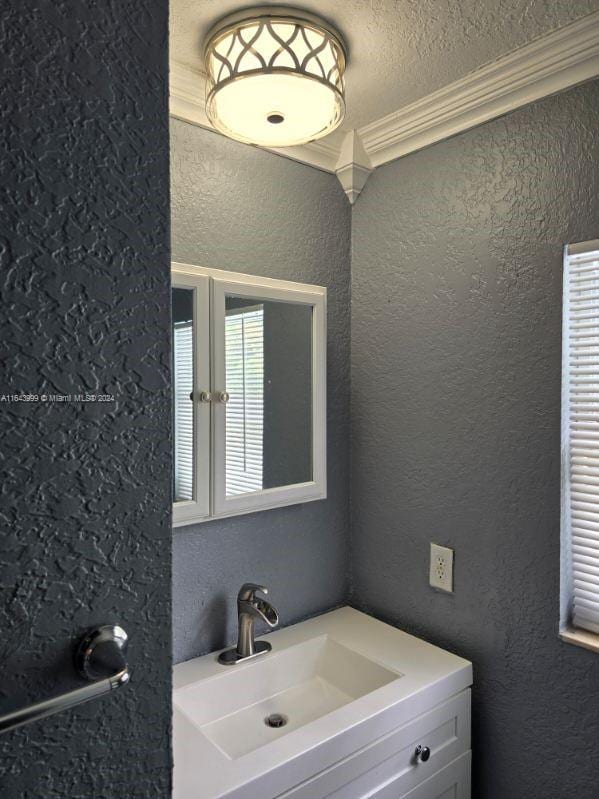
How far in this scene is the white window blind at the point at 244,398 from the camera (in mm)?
1423

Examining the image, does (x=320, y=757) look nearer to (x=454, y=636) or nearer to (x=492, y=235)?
(x=454, y=636)

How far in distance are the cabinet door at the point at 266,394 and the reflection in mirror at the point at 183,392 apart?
0.21 feet

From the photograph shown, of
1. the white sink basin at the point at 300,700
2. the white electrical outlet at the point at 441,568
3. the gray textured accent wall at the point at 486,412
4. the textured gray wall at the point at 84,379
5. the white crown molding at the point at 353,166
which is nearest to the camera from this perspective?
the textured gray wall at the point at 84,379

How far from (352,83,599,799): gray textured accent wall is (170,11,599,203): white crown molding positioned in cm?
4

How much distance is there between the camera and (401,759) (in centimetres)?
125

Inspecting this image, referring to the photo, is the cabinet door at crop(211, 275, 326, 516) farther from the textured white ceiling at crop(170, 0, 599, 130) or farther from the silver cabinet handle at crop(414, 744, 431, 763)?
the silver cabinet handle at crop(414, 744, 431, 763)

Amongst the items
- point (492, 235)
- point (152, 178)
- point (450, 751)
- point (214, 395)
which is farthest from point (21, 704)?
point (492, 235)

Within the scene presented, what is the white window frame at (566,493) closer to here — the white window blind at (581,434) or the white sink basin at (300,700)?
the white window blind at (581,434)

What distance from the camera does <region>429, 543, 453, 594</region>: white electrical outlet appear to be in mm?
1504

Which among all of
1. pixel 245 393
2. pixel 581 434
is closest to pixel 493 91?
pixel 581 434

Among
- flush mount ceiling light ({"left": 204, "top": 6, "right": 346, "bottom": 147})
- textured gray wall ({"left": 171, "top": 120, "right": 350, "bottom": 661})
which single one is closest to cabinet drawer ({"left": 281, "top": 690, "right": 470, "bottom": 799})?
textured gray wall ({"left": 171, "top": 120, "right": 350, "bottom": 661})

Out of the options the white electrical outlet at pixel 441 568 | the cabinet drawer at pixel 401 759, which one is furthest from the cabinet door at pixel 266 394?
the cabinet drawer at pixel 401 759

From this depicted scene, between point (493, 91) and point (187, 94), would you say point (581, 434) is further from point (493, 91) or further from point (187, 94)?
point (187, 94)

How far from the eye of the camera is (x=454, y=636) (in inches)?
59.2
